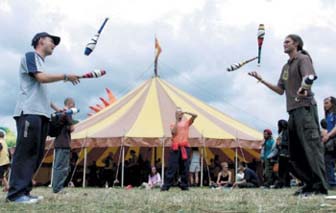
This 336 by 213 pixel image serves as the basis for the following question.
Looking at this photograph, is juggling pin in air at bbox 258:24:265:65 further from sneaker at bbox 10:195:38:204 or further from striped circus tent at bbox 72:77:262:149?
striped circus tent at bbox 72:77:262:149

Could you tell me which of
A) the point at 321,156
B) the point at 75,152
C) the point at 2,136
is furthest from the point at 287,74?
the point at 75,152

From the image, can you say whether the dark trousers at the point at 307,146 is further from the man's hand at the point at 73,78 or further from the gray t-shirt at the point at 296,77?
the man's hand at the point at 73,78

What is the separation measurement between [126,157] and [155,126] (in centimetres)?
416

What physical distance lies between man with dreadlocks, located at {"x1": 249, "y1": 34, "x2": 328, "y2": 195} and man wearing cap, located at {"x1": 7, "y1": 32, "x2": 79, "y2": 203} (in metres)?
2.27

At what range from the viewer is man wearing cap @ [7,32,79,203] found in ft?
15.5

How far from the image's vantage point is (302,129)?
219 inches

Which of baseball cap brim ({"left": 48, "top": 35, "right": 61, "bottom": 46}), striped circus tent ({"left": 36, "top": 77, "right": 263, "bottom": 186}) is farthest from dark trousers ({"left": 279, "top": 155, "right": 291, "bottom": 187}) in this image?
baseball cap brim ({"left": 48, "top": 35, "right": 61, "bottom": 46})

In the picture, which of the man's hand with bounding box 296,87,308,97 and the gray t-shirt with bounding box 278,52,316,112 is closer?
Answer: the man's hand with bounding box 296,87,308,97

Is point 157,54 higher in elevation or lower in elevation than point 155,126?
higher

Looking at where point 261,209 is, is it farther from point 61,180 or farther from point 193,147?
point 193,147

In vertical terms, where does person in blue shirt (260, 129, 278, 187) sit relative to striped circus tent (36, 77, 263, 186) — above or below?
below

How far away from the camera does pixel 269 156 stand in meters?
11.7

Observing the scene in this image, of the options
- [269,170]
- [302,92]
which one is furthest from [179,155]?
[302,92]

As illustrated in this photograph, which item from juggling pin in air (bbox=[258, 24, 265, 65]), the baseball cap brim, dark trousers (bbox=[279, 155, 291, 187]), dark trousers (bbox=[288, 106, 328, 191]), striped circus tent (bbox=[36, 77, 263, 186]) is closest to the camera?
the baseball cap brim
